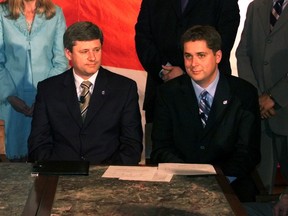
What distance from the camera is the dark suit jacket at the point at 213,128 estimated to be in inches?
163

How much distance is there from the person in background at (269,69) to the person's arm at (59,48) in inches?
51.3

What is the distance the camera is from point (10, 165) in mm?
3502

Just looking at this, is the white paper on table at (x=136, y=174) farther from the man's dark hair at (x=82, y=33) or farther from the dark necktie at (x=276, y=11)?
the dark necktie at (x=276, y=11)

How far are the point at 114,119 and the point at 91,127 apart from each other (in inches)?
5.8

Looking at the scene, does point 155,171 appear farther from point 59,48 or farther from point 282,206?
point 59,48

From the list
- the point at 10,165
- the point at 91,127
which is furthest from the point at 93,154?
the point at 10,165

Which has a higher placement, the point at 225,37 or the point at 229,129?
the point at 225,37

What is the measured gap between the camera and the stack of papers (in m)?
3.25

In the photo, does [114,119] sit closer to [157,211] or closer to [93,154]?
[93,154]

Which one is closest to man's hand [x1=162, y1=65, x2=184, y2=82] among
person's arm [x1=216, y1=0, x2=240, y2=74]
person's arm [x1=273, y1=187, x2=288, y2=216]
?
person's arm [x1=216, y1=0, x2=240, y2=74]

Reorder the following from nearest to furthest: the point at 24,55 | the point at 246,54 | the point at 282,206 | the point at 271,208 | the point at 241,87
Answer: the point at 282,206 < the point at 271,208 < the point at 241,87 < the point at 246,54 < the point at 24,55

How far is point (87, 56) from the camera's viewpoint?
4.14m

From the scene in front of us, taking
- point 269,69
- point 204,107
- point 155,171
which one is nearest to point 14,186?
point 155,171

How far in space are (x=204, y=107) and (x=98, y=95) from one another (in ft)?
2.15
